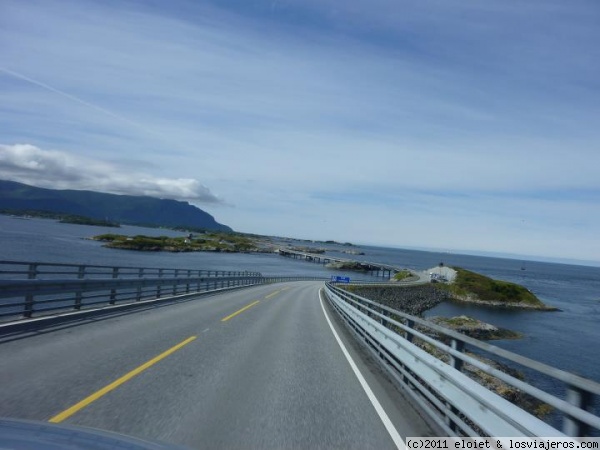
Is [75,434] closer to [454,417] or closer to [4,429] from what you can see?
[4,429]

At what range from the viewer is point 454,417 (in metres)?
6.23

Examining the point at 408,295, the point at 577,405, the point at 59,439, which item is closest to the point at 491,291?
the point at 408,295

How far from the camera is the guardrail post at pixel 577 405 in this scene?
4.05 m

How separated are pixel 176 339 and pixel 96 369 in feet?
12.6

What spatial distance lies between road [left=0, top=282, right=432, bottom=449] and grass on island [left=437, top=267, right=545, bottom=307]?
248 feet

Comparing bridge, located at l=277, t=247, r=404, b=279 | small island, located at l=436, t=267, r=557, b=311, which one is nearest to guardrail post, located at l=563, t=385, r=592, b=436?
small island, located at l=436, t=267, r=557, b=311

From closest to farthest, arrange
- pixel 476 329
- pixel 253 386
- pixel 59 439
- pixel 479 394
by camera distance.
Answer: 1. pixel 59 439
2. pixel 479 394
3. pixel 253 386
4. pixel 476 329

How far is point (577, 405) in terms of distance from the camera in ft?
13.5

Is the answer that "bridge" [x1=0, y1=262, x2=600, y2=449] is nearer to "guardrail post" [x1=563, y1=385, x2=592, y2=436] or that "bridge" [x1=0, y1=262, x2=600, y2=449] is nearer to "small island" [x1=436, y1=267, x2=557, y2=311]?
"guardrail post" [x1=563, y1=385, x2=592, y2=436]

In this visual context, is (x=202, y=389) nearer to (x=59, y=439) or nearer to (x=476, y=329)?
(x=59, y=439)

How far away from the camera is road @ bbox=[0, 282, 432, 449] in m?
5.89

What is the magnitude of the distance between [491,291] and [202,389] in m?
84.9

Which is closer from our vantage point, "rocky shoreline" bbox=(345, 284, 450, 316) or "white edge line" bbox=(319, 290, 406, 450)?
"white edge line" bbox=(319, 290, 406, 450)

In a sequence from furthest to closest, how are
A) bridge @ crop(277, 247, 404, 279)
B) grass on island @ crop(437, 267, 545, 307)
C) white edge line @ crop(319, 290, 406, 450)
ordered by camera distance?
bridge @ crop(277, 247, 404, 279) → grass on island @ crop(437, 267, 545, 307) → white edge line @ crop(319, 290, 406, 450)
